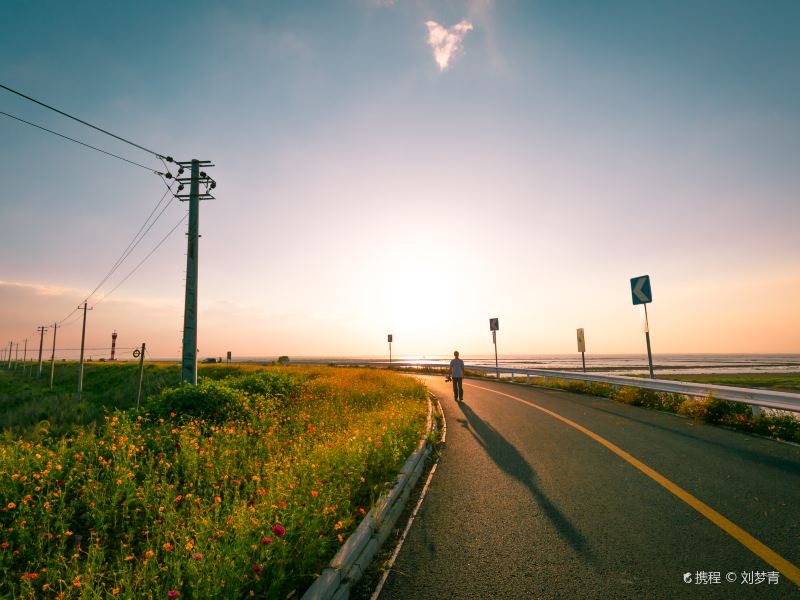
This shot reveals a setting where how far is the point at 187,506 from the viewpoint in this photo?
4.81 meters

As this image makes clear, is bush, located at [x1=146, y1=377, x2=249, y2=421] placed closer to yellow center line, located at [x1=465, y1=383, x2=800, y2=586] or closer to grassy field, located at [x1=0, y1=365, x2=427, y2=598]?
grassy field, located at [x1=0, y1=365, x2=427, y2=598]

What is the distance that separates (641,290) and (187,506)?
1361 centimetres

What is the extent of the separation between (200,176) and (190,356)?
7080 mm

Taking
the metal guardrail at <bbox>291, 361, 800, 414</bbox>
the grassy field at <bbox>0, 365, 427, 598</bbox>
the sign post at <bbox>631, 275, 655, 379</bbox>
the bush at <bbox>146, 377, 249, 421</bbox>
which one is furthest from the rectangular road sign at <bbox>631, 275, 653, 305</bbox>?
the bush at <bbox>146, 377, 249, 421</bbox>

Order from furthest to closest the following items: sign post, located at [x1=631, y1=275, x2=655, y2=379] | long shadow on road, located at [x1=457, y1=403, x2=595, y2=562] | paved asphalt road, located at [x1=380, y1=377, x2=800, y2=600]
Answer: sign post, located at [x1=631, y1=275, x2=655, y2=379], long shadow on road, located at [x1=457, y1=403, x2=595, y2=562], paved asphalt road, located at [x1=380, y1=377, x2=800, y2=600]

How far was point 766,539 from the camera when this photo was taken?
3537 millimetres

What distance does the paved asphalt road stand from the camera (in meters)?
3.06

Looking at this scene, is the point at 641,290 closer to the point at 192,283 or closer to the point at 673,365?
the point at 192,283

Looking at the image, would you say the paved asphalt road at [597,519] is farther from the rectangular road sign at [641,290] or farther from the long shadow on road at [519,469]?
the rectangular road sign at [641,290]

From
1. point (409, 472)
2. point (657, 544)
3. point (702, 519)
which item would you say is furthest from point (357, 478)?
point (702, 519)

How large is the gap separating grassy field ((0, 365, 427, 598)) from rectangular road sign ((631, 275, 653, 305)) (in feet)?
28.6

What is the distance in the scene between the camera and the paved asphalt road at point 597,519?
3057mm

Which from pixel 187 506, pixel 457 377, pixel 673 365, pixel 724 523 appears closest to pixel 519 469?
pixel 724 523

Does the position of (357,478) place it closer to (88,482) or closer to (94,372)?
(88,482)
